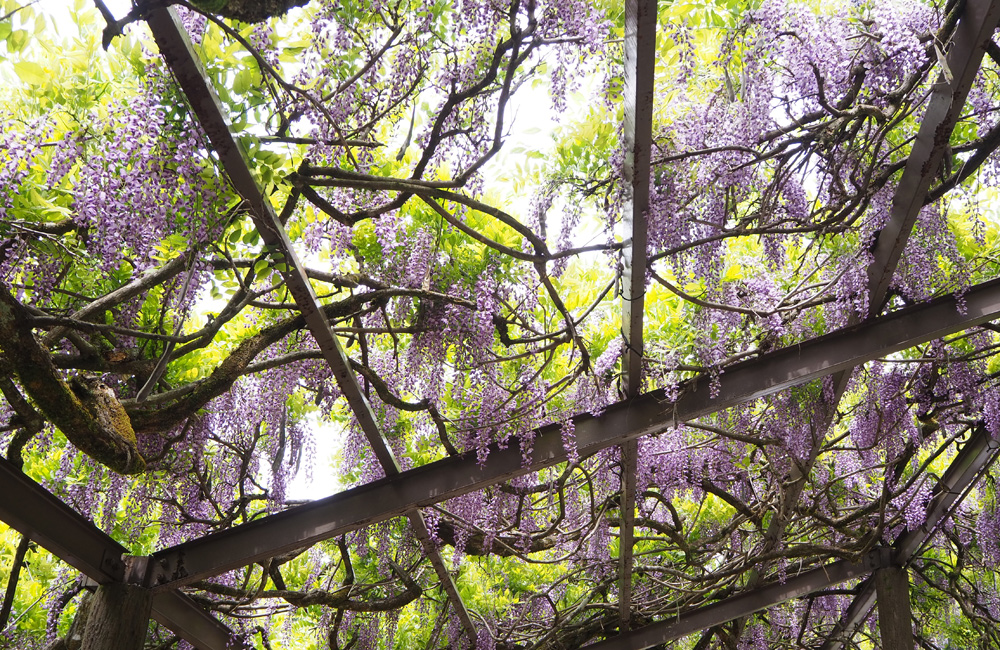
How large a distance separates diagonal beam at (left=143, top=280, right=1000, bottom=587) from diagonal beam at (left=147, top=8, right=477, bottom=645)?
1.38 feet

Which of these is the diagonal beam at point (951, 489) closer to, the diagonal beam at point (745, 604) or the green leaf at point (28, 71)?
the diagonal beam at point (745, 604)

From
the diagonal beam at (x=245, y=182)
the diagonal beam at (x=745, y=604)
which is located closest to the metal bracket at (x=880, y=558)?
the diagonal beam at (x=745, y=604)

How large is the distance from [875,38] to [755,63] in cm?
49

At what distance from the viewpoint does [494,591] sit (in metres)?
6.17

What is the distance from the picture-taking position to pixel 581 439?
346 cm

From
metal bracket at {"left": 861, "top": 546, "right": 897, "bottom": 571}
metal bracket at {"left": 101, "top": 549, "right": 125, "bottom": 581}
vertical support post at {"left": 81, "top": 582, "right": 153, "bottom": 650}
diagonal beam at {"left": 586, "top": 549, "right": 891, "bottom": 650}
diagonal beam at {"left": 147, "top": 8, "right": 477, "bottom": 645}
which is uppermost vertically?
metal bracket at {"left": 861, "top": 546, "right": 897, "bottom": 571}

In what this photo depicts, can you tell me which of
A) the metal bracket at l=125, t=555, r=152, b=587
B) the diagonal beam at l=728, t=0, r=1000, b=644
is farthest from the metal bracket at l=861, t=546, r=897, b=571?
the metal bracket at l=125, t=555, r=152, b=587

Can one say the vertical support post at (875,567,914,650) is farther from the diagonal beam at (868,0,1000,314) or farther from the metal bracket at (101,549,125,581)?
the metal bracket at (101,549,125,581)

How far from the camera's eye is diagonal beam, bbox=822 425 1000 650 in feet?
15.1

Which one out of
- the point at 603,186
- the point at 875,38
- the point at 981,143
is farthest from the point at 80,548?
the point at 981,143

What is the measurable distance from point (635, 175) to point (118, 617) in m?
2.68

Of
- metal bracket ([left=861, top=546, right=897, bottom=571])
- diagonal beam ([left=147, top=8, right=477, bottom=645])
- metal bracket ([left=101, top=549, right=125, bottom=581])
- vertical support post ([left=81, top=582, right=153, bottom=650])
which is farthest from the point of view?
metal bracket ([left=861, top=546, right=897, bottom=571])

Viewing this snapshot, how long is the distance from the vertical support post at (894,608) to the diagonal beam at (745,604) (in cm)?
10

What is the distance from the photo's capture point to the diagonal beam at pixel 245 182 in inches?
74.7
